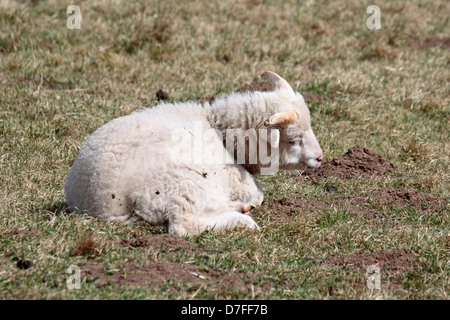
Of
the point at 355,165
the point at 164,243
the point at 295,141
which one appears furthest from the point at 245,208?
the point at 355,165

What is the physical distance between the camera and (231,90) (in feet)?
30.0

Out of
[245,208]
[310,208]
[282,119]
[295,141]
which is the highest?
[282,119]

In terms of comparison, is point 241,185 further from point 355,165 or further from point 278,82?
point 355,165

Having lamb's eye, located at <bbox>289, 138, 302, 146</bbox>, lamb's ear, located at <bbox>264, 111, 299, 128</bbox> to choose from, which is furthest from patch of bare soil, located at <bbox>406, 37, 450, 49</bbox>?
lamb's ear, located at <bbox>264, 111, 299, 128</bbox>

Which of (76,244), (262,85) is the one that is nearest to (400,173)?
(262,85)

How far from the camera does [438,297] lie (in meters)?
4.56

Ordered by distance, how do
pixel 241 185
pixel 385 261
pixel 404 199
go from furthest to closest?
pixel 404 199 < pixel 241 185 < pixel 385 261

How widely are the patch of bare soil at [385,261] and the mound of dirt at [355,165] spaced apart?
6.51 ft

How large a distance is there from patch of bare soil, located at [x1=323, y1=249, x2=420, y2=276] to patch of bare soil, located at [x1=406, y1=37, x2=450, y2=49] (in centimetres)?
740

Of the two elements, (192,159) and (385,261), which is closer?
(385,261)

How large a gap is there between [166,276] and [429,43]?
360 inches

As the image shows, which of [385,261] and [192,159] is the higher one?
[192,159]

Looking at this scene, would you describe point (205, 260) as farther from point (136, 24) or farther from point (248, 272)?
point (136, 24)

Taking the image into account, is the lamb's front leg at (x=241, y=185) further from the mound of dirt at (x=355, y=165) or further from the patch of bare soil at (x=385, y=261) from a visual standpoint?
the mound of dirt at (x=355, y=165)
